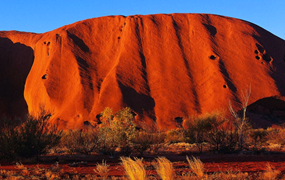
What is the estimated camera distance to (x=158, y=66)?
3412 centimetres

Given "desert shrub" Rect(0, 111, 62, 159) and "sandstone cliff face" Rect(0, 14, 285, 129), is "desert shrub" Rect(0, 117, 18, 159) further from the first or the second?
"sandstone cliff face" Rect(0, 14, 285, 129)

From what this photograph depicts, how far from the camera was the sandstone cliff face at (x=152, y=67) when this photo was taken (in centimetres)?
3098

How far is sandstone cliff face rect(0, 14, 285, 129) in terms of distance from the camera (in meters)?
31.0

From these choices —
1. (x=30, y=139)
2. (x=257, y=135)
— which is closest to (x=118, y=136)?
(x=30, y=139)

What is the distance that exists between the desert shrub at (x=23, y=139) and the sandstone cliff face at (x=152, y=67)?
711 inches

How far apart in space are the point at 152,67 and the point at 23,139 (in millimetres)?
24564

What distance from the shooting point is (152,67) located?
3431 cm

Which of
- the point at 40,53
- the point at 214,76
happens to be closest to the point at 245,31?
the point at 214,76

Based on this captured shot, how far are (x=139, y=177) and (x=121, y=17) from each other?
120 ft

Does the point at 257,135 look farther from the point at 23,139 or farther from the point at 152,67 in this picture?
the point at 23,139

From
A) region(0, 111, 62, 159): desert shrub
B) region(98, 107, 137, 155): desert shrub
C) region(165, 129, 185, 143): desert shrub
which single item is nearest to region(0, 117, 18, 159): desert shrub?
region(0, 111, 62, 159): desert shrub

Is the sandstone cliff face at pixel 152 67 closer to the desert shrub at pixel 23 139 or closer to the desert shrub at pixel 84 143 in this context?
the desert shrub at pixel 84 143

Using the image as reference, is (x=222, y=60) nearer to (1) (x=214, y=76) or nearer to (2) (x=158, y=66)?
(1) (x=214, y=76)

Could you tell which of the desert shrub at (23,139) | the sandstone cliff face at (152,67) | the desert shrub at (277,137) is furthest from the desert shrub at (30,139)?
the sandstone cliff face at (152,67)
